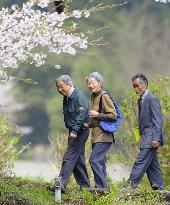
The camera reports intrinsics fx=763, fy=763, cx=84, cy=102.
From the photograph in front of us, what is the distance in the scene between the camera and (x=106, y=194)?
27.9ft

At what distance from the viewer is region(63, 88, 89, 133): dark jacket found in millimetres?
8883

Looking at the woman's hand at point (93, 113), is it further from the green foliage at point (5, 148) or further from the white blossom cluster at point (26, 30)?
the green foliage at point (5, 148)

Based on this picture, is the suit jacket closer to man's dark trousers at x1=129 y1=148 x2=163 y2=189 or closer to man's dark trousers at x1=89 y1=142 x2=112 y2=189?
man's dark trousers at x1=129 y1=148 x2=163 y2=189

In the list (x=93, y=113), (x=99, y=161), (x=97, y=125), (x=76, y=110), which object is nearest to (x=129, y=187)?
(x=99, y=161)

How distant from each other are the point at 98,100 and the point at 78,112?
0.95ft

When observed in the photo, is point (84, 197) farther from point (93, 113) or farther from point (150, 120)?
point (150, 120)

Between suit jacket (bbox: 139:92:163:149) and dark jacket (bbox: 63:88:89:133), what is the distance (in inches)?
29.1

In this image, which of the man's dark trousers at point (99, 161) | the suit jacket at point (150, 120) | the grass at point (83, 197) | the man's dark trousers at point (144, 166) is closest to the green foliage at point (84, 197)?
the grass at point (83, 197)

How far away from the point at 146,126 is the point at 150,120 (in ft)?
0.30

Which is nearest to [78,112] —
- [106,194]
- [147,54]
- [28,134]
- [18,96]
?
[106,194]

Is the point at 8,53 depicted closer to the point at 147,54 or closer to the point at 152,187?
the point at 152,187

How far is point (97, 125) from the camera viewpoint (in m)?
9.02

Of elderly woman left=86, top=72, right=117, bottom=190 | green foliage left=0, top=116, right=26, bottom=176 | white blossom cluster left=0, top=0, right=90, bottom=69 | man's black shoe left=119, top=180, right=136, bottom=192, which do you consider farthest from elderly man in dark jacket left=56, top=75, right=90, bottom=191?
green foliage left=0, top=116, right=26, bottom=176

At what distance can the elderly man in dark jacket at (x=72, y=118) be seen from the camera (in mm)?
8883
